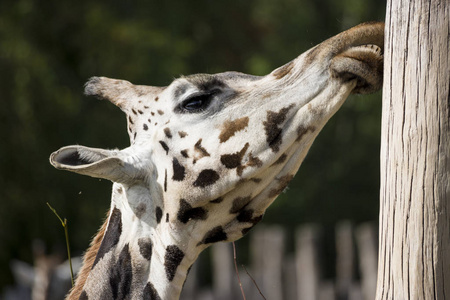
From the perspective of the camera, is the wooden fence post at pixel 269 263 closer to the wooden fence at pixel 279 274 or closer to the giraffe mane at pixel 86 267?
the wooden fence at pixel 279 274

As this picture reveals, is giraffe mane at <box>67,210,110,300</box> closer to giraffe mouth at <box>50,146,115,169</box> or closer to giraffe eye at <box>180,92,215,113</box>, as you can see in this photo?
giraffe mouth at <box>50,146,115,169</box>

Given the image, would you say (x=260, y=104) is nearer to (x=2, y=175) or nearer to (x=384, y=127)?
(x=384, y=127)

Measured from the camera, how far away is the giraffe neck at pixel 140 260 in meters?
3.28

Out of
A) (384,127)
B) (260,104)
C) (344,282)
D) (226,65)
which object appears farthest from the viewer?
(226,65)

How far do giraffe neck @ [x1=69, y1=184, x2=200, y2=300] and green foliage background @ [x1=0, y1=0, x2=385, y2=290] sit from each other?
34.5 feet

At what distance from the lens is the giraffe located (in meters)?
3.15

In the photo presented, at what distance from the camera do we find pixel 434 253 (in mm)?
2508

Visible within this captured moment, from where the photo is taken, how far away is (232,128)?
129 inches

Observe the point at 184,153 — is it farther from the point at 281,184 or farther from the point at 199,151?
the point at 281,184

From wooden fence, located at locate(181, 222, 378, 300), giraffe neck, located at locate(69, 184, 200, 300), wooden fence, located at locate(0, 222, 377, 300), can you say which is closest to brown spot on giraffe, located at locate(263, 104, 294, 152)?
giraffe neck, located at locate(69, 184, 200, 300)

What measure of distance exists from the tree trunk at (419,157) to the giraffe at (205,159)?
47 centimetres

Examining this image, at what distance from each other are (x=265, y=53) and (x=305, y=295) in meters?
8.27

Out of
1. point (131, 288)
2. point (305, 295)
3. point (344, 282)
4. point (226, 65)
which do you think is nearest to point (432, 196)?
point (131, 288)

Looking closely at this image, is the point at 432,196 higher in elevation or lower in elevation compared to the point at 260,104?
lower
